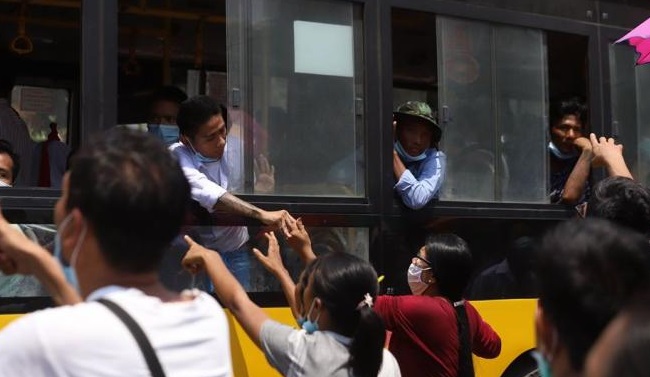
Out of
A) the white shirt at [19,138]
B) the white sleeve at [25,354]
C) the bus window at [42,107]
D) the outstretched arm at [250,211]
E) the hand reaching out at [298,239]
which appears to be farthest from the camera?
the bus window at [42,107]

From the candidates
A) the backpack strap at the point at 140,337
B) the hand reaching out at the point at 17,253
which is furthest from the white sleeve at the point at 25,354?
the hand reaching out at the point at 17,253

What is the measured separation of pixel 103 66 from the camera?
355 cm

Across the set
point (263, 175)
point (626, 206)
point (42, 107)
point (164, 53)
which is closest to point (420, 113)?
point (263, 175)

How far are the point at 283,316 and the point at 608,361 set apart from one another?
2714 mm

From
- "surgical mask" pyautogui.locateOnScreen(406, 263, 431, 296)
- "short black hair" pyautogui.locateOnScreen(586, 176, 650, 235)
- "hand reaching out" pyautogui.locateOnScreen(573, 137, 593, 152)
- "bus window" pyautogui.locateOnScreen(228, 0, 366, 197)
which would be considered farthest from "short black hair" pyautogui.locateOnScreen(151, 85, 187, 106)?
"short black hair" pyautogui.locateOnScreen(586, 176, 650, 235)

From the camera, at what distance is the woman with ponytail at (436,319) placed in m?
3.30

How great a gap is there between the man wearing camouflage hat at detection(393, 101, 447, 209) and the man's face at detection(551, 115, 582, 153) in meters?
0.90

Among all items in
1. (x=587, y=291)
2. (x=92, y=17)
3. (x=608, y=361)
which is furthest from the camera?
(x=92, y=17)

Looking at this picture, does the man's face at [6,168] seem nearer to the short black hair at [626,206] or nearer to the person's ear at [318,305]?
the person's ear at [318,305]

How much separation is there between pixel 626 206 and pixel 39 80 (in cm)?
350

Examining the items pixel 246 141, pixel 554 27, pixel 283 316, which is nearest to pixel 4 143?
pixel 246 141

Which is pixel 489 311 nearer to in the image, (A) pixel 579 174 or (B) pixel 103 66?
(A) pixel 579 174

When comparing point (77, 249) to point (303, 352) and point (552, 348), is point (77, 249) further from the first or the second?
point (303, 352)

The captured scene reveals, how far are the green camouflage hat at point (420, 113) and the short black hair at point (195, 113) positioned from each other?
1040mm
